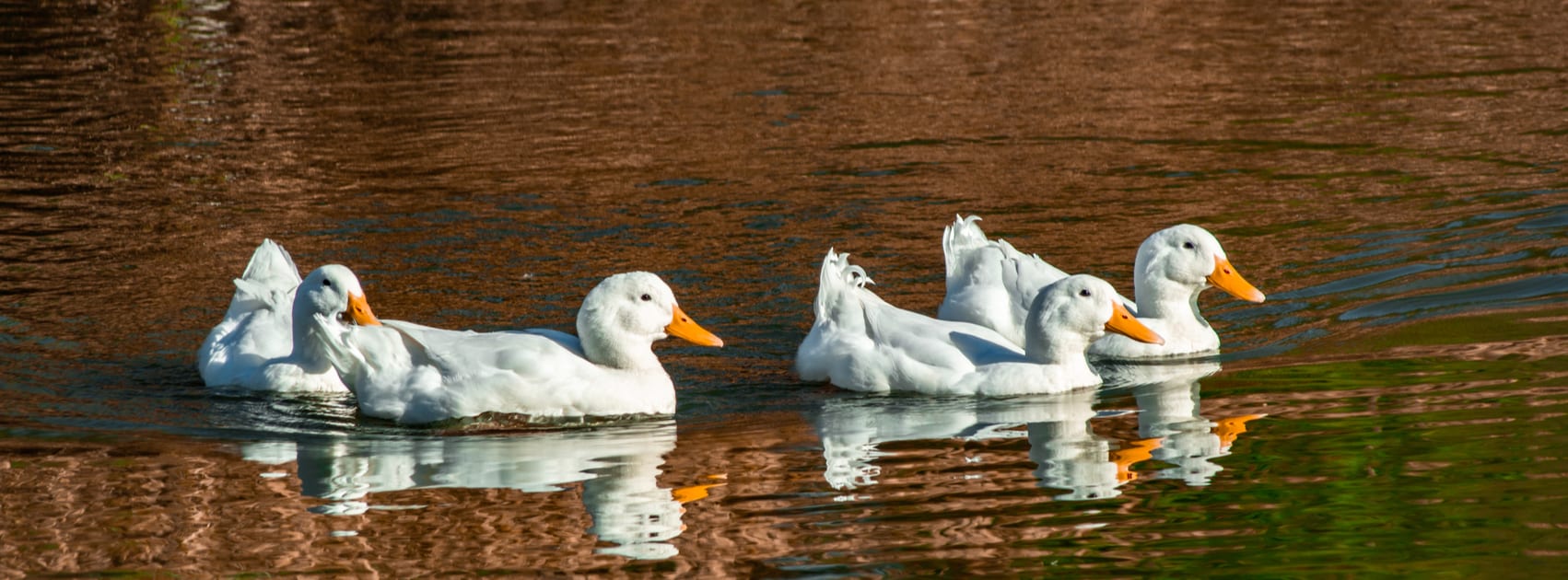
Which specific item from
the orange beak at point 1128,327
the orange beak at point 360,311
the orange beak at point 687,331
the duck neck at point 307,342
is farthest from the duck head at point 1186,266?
the duck neck at point 307,342

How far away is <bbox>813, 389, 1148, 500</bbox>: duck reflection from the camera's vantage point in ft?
26.3

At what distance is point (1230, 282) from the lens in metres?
11.1

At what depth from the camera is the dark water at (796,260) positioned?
7.31 meters

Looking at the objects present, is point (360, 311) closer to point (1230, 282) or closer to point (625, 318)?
point (625, 318)

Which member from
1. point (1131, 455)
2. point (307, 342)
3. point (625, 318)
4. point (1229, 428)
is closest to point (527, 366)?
point (625, 318)

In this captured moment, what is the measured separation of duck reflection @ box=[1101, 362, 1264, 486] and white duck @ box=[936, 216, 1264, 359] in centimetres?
23

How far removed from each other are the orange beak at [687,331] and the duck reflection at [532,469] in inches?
20.9

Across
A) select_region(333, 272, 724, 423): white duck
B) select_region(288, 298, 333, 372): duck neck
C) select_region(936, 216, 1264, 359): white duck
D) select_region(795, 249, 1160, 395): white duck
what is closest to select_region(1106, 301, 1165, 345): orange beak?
select_region(795, 249, 1160, 395): white duck

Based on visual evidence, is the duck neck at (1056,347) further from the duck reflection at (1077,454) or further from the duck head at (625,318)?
the duck head at (625,318)

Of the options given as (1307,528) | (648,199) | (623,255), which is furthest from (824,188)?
(1307,528)

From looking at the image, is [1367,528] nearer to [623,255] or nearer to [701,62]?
[623,255]

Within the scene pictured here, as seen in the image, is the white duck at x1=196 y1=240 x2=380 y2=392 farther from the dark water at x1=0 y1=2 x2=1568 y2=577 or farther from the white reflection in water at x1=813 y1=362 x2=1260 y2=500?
the white reflection in water at x1=813 y1=362 x2=1260 y2=500

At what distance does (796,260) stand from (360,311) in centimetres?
435

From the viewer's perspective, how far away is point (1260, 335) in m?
11.2
